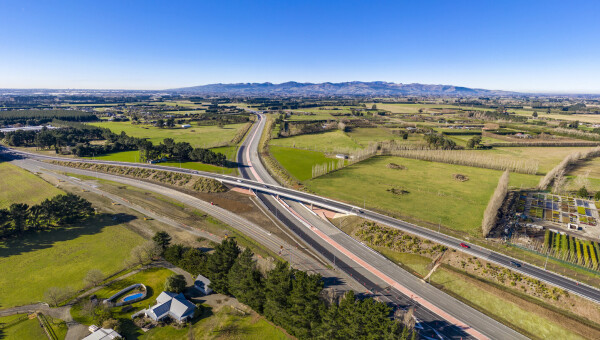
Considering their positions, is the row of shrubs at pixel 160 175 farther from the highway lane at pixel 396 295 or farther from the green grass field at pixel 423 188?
the highway lane at pixel 396 295

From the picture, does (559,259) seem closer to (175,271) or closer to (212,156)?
(175,271)

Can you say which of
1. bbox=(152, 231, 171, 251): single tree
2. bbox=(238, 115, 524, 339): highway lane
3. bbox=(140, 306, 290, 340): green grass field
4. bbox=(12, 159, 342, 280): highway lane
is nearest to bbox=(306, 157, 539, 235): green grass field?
bbox=(238, 115, 524, 339): highway lane

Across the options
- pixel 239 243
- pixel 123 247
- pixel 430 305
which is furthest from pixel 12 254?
pixel 430 305

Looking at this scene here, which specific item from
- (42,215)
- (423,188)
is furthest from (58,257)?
(423,188)

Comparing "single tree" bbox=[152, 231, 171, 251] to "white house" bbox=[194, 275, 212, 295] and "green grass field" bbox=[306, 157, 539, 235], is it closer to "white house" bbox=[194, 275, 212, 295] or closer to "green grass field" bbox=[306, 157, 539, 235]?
"white house" bbox=[194, 275, 212, 295]

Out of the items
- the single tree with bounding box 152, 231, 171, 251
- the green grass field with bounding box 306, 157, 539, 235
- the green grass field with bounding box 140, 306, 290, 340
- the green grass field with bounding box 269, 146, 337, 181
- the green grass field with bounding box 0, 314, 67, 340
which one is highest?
the green grass field with bounding box 269, 146, 337, 181

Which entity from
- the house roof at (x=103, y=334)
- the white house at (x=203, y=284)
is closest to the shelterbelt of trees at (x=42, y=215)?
the house roof at (x=103, y=334)
